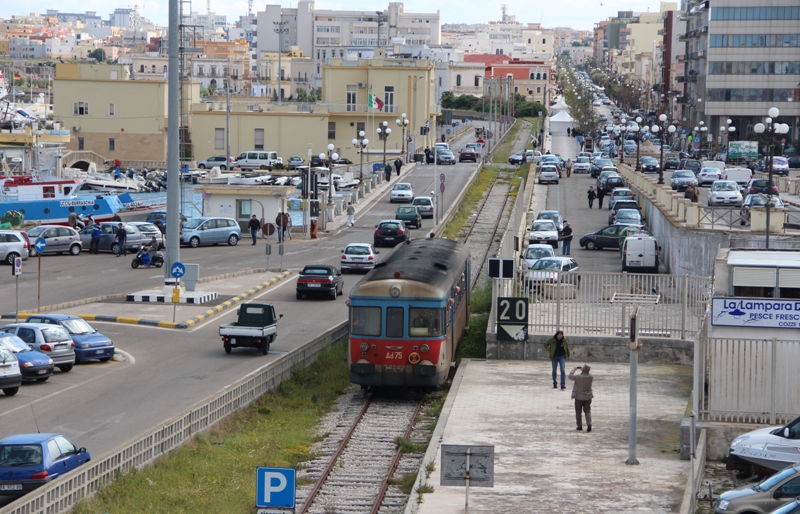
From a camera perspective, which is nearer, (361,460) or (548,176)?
(361,460)

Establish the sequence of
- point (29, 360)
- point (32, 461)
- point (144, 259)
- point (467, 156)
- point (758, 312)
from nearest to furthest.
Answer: point (32, 461) < point (758, 312) < point (29, 360) < point (144, 259) < point (467, 156)

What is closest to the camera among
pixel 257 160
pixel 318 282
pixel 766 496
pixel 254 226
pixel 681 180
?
pixel 766 496

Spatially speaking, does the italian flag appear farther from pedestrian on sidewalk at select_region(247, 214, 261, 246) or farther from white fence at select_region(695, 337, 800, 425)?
white fence at select_region(695, 337, 800, 425)

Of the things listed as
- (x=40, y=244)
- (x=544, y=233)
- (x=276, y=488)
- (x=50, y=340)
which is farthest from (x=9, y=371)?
(x=544, y=233)

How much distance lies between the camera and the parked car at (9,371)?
872 inches

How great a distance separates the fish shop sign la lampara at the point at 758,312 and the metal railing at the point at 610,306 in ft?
22.4

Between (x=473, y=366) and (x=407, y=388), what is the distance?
2096mm

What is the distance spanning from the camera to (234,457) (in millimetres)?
19219

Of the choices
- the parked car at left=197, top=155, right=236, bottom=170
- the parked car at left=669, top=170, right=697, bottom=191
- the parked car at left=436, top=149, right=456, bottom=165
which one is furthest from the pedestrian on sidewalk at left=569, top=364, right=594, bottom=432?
the parked car at left=197, top=155, right=236, bottom=170

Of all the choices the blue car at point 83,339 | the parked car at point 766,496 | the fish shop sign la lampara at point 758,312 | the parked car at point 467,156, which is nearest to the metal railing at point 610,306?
the fish shop sign la lampara at point 758,312

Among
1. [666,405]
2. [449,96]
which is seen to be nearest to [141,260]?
[666,405]

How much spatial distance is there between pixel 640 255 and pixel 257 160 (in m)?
55.0

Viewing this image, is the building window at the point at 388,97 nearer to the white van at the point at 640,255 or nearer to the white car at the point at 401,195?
the white car at the point at 401,195

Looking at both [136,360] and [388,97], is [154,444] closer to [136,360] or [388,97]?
[136,360]
